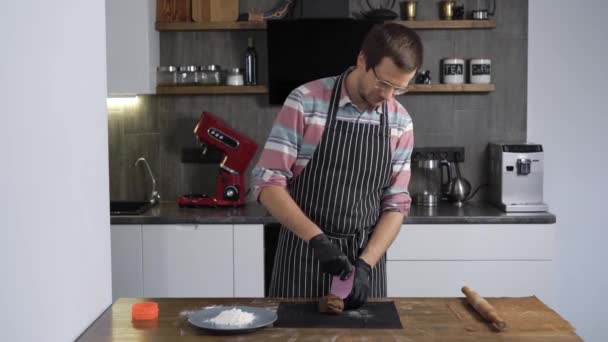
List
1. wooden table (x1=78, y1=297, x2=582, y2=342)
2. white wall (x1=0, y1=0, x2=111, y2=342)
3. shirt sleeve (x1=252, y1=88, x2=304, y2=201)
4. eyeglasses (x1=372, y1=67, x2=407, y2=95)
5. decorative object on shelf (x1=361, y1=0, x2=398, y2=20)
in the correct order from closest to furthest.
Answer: white wall (x1=0, y1=0, x2=111, y2=342), wooden table (x1=78, y1=297, x2=582, y2=342), eyeglasses (x1=372, y1=67, x2=407, y2=95), shirt sleeve (x1=252, y1=88, x2=304, y2=201), decorative object on shelf (x1=361, y1=0, x2=398, y2=20)

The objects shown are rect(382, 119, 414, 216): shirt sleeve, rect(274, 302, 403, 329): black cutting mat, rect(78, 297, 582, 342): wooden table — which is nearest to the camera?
rect(78, 297, 582, 342): wooden table

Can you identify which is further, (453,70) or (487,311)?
(453,70)

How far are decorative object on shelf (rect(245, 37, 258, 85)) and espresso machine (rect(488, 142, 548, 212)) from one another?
4.43 feet

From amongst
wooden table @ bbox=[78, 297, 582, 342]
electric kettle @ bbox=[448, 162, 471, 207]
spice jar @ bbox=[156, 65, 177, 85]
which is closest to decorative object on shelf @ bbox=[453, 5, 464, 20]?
electric kettle @ bbox=[448, 162, 471, 207]

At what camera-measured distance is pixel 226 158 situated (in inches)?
166

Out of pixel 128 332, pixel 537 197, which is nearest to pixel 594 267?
pixel 537 197

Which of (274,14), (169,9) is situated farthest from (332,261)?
(169,9)

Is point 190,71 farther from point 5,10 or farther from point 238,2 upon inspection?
point 5,10

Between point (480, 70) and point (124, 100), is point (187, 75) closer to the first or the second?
point (124, 100)

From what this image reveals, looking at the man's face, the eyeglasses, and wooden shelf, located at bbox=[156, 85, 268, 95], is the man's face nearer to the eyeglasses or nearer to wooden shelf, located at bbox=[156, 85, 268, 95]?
the eyeglasses

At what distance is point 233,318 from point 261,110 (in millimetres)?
2512

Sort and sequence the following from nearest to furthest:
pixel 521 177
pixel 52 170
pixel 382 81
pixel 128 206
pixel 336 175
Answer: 1. pixel 52 170
2. pixel 382 81
3. pixel 336 175
4. pixel 521 177
5. pixel 128 206

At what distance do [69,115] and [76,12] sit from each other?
263mm

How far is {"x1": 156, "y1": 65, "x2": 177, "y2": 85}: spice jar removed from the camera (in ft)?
14.2
